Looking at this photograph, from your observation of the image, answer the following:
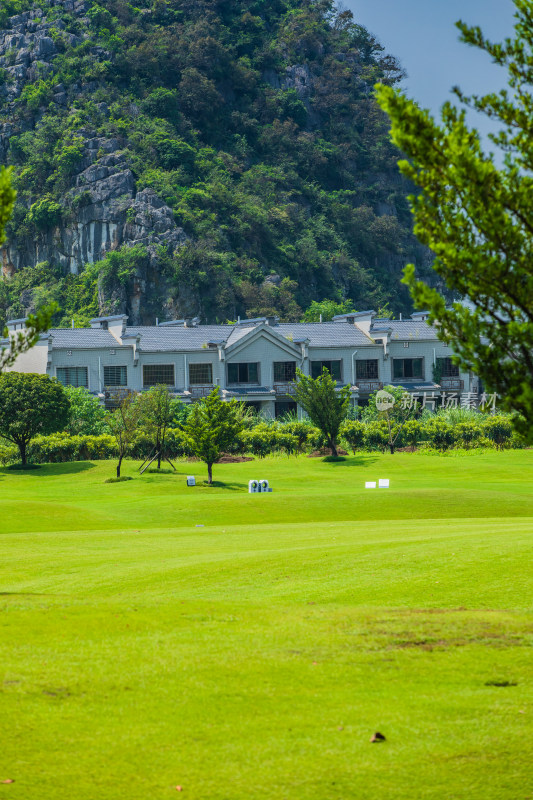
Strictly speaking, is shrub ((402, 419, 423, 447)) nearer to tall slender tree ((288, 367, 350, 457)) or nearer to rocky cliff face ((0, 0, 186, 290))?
tall slender tree ((288, 367, 350, 457))

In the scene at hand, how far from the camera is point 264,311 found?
108m

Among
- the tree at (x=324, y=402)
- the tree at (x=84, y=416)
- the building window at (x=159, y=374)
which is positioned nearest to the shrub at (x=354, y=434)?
the tree at (x=324, y=402)

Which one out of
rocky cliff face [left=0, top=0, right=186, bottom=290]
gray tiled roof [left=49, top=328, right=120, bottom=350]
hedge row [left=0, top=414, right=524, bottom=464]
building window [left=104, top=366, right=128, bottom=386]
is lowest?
hedge row [left=0, top=414, right=524, bottom=464]

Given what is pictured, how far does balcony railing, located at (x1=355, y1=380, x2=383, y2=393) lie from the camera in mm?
79500

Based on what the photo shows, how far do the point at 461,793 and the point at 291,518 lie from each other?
24627 mm

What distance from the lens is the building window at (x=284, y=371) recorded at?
77.6 meters

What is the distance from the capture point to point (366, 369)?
8112cm

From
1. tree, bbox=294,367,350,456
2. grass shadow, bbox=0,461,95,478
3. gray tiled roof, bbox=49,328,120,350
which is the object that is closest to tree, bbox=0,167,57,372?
grass shadow, bbox=0,461,95,478

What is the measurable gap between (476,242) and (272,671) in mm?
4984

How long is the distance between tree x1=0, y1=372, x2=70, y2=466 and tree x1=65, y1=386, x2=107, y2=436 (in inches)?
125

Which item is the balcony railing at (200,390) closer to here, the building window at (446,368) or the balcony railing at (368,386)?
the balcony railing at (368,386)

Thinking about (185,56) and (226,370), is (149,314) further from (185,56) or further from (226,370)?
(185,56)

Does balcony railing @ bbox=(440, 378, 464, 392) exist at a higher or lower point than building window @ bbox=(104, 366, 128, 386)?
lower

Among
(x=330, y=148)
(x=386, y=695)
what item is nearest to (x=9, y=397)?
(x=386, y=695)
